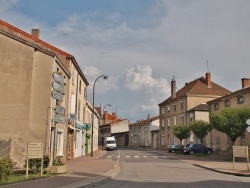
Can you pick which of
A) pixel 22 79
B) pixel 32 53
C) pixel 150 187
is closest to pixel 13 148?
pixel 22 79

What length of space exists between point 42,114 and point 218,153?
28.9m

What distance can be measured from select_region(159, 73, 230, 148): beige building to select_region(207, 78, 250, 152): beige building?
8.75m

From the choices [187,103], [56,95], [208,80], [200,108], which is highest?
[208,80]

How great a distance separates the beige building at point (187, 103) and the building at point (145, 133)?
713 centimetres

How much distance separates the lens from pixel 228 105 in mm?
42656

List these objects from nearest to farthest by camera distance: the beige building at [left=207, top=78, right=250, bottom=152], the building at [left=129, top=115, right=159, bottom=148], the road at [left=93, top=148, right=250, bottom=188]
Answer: the road at [left=93, top=148, right=250, bottom=188] < the beige building at [left=207, top=78, right=250, bottom=152] < the building at [left=129, top=115, right=159, bottom=148]

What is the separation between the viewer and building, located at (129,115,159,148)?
76719 mm

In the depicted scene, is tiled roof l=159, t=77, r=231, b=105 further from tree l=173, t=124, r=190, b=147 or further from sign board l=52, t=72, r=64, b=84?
sign board l=52, t=72, r=64, b=84

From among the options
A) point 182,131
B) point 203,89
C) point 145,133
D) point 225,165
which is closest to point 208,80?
point 203,89

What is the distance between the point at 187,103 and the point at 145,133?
25373mm

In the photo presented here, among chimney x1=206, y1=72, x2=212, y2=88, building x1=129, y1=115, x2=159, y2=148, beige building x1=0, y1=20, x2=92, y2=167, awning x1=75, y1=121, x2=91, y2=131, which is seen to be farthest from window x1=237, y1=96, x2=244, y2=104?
building x1=129, y1=115, x2=159, y2=148

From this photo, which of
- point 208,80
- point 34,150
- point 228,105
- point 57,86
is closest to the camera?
point 34,150

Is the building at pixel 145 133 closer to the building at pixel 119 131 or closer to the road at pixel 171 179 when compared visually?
the building at pixel 119 131

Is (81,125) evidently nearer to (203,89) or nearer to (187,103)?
(187,103)
